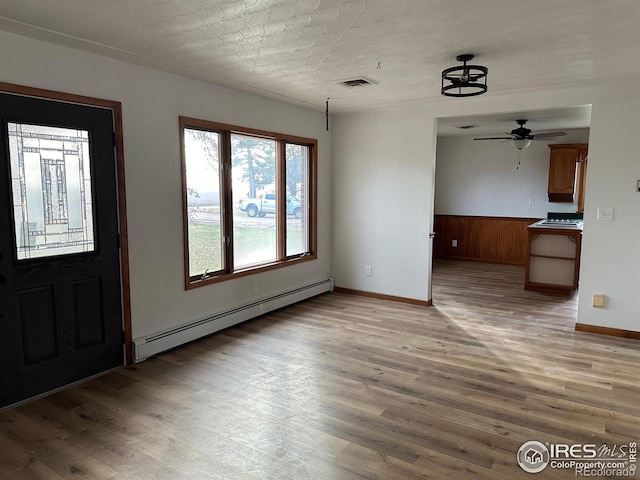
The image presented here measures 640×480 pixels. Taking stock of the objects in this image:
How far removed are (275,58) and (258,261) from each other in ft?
7.82

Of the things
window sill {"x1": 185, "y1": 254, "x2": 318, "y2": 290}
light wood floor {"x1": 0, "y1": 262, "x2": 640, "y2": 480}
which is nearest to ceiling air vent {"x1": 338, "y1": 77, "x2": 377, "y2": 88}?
window sill {"x1": 185, "y1": 254, "x2": 318, "y2": 290}

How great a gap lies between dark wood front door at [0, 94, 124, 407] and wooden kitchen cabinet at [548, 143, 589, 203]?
294 inches

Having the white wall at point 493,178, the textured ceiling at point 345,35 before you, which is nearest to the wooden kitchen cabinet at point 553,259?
the white wall at point 493,178

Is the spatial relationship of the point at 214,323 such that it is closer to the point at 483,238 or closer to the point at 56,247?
the point at 56,247

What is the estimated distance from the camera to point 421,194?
5.38 meters

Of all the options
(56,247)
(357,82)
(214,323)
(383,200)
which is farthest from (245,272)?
(357,82)

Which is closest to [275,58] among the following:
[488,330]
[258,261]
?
[258,261]

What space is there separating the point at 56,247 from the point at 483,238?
7.65m

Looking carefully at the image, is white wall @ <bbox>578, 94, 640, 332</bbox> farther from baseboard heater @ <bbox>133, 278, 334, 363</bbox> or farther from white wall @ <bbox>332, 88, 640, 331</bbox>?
baseboard heater @ <bbox>133, 278, 334, 363</bbox>

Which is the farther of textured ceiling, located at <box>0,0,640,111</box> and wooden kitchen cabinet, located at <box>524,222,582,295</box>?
wooden kitchen cabinet, located at <box>524,222,582,295</box>

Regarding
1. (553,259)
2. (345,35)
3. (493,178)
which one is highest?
(345,35)

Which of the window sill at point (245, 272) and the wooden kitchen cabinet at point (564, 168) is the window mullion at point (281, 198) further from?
the wooden kitchen cabinet at point (564, 168)

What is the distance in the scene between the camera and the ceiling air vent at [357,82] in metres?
4.06

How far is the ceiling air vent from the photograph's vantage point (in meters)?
4.06
